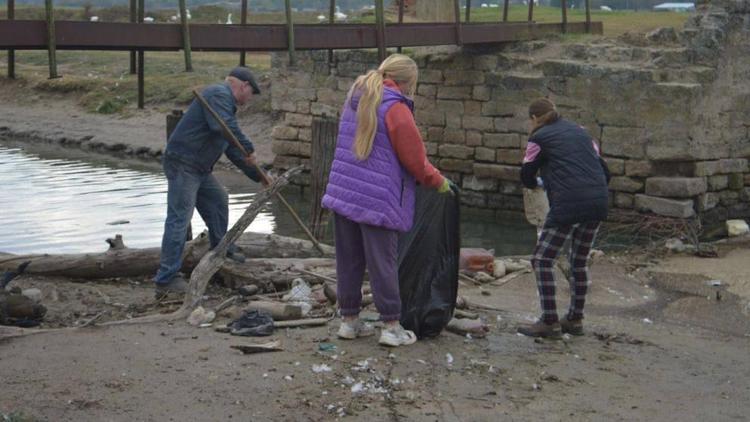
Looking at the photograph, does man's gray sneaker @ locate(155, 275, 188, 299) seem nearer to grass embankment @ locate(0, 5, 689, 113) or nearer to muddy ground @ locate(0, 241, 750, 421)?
muddy ground @ locate(0, 241, 750, 421)

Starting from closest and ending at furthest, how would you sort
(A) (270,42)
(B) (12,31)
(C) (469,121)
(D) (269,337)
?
(D) (269,337) → (B) (12,31) → (A) (270,42) → (C) (469,121)

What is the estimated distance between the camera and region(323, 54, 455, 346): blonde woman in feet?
22.6

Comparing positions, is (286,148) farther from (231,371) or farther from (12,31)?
(231,371)

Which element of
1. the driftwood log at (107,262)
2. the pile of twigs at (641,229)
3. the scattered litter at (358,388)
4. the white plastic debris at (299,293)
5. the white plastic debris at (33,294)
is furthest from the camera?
the pile of twigs at (641,229)

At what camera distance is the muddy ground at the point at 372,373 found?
6.09 m

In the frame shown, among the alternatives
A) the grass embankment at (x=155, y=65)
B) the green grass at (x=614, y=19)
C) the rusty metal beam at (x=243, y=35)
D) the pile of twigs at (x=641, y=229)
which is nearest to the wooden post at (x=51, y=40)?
the rusty metal beam at (x=243, y=35)

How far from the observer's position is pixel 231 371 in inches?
259

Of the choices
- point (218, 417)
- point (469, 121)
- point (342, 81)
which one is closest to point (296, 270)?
point (218, 417)

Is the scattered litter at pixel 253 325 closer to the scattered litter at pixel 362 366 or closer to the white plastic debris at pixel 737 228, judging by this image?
the scattered litter at pixel 362 366

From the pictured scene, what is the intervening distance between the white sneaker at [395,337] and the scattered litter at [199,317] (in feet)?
4.37

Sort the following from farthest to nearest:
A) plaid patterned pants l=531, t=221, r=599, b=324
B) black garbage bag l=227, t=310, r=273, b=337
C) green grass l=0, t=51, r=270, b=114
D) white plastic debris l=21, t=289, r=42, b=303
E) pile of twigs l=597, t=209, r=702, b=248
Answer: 1. green grass l=0, t=51, r=270, b=114
2. pile of twigs l=597, t=209, r=702, b=248
3. white plastic debris l=21, t=289, r=42, b=303
4. plaid patterned pants l=531, t=221, r=599, b=324
5. black garbage bag l=227, t=310, r=273, b=337

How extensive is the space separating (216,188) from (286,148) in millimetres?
10752

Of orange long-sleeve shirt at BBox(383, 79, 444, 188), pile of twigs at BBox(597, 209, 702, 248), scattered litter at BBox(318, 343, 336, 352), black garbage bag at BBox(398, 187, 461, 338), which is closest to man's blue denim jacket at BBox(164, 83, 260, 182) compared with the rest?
black garbage bag at BBox(398, 187, 461, 338)

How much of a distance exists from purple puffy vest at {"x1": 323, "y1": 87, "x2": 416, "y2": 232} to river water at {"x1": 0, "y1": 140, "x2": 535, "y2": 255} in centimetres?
734
